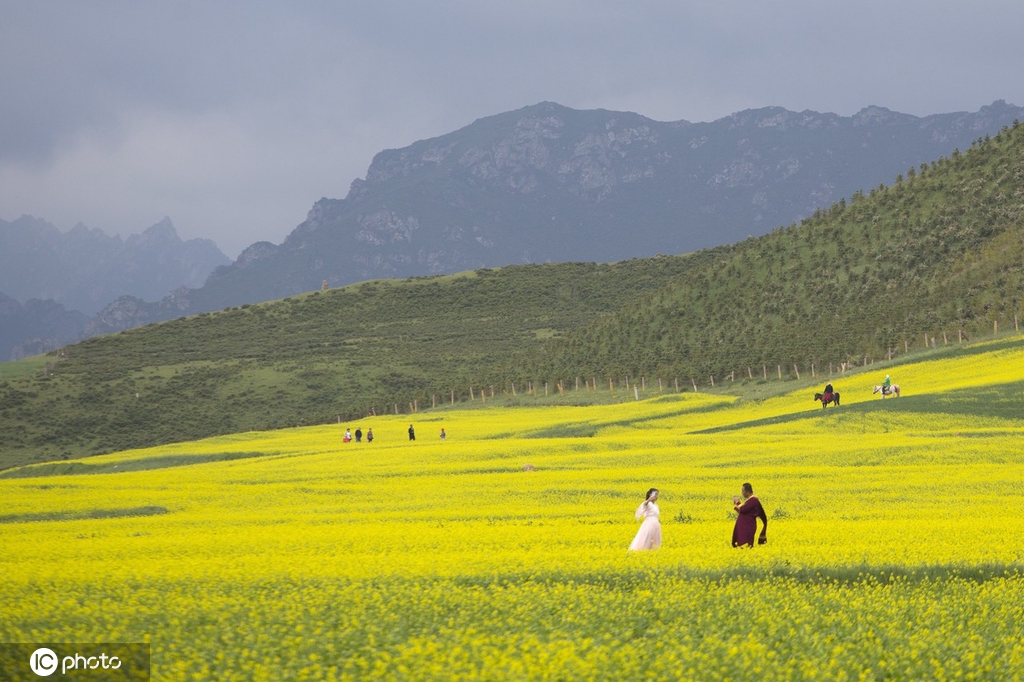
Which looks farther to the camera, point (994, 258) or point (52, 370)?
point (52, 370)

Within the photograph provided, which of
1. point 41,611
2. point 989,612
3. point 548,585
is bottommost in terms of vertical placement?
point 989,612

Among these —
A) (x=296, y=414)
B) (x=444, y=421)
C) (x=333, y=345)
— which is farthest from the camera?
(x=333, y=345)

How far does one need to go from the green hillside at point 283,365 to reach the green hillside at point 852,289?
19097 millimetres

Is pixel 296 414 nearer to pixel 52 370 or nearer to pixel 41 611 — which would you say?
pixel 52 370

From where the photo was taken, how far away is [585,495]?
106 ft

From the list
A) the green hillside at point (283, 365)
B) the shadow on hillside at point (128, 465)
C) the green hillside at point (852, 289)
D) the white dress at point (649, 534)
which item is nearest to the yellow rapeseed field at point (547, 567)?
the white dress at point (649, 534)

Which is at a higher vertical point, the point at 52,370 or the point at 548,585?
the point at 52,370

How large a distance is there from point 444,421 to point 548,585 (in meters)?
66.8

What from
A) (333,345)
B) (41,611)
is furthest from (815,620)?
(333,345)

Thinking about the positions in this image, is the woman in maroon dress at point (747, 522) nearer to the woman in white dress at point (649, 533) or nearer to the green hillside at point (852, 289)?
the woman in white dress at point (649, 533)

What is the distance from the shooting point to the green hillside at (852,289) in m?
93.6

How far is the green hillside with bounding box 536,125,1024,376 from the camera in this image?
9356 cm

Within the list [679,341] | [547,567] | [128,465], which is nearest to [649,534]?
[547,567]

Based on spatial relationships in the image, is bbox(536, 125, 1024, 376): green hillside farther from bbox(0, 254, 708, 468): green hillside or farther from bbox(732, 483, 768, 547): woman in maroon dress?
bbox(732, 483, 768, 547): woman in maroon dress
